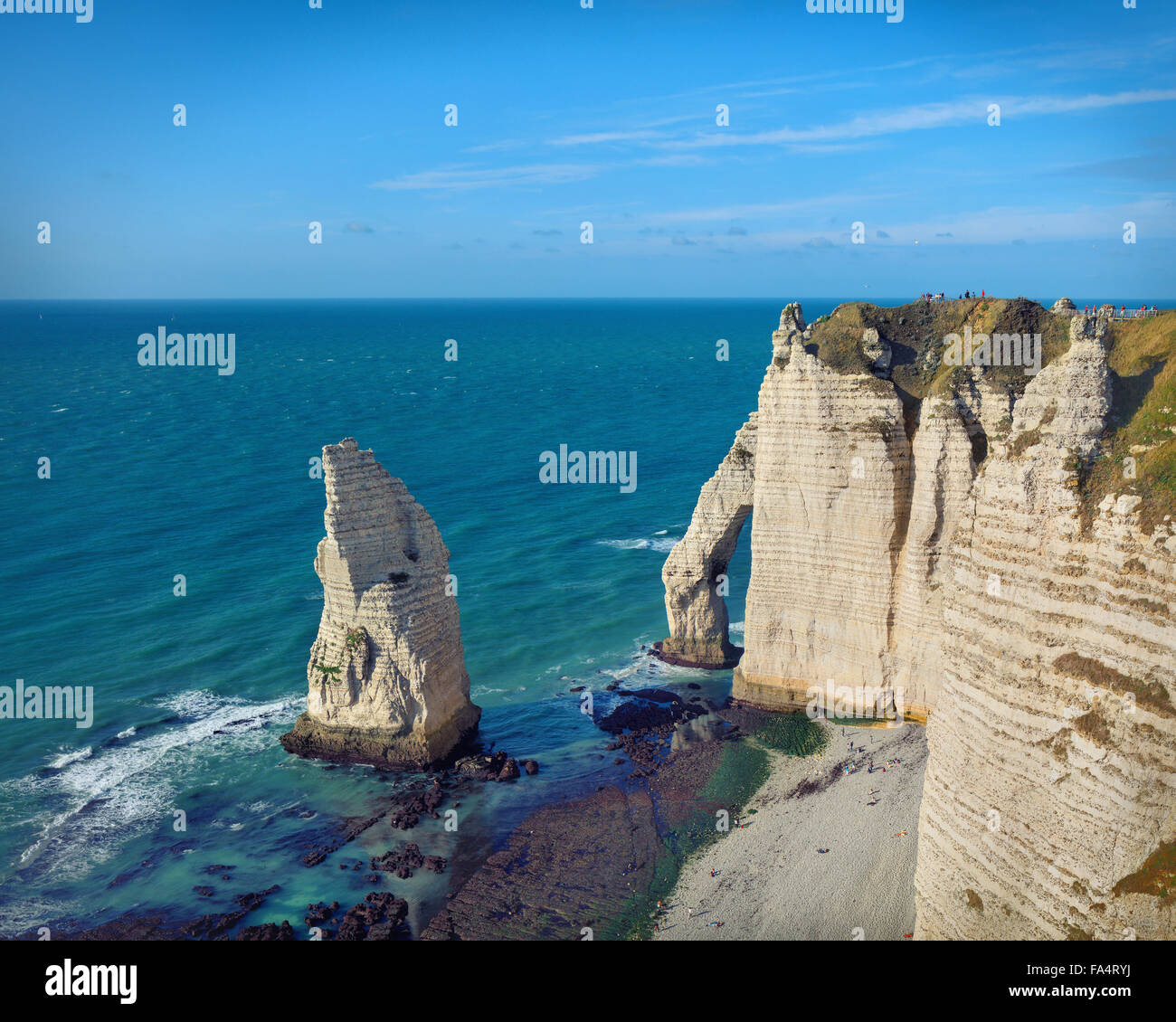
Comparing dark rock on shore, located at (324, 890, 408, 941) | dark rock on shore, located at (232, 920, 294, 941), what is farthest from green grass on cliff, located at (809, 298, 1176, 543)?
dark rock on shore, located at (232, 920, 294, 941)

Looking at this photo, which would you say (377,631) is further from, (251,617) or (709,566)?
(251,617)

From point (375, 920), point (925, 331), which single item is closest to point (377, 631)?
point (375, 920)

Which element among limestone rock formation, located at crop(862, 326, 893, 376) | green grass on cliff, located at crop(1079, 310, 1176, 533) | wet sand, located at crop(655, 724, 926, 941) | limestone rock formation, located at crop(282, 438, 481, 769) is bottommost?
wet sand, located at crop(655, 724, 926, 941)

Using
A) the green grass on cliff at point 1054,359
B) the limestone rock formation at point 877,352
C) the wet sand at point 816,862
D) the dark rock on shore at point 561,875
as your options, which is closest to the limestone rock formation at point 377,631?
the dark rock on shore at point 561,875

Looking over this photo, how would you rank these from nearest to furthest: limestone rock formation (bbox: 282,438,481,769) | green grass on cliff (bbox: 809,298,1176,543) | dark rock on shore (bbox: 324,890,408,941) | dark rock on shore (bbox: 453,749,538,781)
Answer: green grass on cliff (bbox: 809,298,1176,543) < dark rock on shore (bbox: 324,890,408,941) < limestone rock formation (bbox: 282,438,481,769) < dark rock on shore (bbox: 453,749,538,781)

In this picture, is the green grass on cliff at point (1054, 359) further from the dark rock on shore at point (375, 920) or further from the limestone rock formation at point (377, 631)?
the dark rock on shore at point (375, 920)

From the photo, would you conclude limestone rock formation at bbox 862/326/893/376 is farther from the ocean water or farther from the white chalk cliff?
the ocean water

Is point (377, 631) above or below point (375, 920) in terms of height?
above

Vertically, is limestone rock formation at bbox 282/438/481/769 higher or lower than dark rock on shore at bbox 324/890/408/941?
higher
